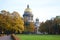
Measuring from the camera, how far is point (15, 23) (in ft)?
243

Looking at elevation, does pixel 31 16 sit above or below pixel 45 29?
above

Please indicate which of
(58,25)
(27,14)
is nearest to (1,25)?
(58,25)

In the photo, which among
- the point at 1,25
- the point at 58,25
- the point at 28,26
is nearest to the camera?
the point at 1,25

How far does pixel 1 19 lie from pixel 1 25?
267cm

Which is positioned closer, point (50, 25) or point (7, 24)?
point (7, 24)

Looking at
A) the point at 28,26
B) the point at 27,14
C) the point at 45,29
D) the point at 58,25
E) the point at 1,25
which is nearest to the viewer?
the point at 1,25

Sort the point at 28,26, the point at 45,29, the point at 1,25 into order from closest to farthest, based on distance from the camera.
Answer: the point at 1,25 → the point at 45,29 → the point at 28,26

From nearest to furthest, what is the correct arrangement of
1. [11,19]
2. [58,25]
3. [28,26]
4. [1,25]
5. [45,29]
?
1. [1,25]
2. [11,19]
3. [58,25]
4. [45,29]
5. [28,26]

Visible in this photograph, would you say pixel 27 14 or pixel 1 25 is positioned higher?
pixel 27 14

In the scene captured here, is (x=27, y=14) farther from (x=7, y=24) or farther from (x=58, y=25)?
(x=7, y=24)

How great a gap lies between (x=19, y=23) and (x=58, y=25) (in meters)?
19.0

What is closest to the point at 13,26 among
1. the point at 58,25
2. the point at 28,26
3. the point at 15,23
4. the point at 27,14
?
the point at 15,23

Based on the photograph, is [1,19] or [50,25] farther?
[50,25]

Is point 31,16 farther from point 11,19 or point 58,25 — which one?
point 11,19
